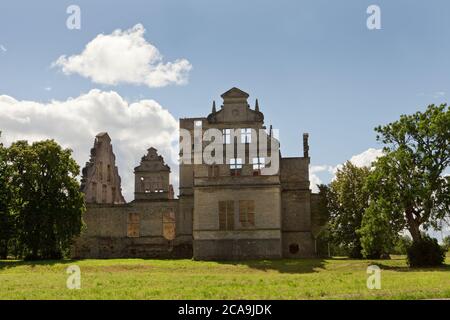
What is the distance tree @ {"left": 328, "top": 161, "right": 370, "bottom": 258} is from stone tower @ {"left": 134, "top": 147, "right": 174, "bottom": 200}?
51.5 feet

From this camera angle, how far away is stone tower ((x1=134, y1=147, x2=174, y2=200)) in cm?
5319

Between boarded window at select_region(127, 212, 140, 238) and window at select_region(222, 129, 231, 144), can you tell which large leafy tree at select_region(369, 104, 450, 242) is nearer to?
window at select_region(222, 129, 231, 144)

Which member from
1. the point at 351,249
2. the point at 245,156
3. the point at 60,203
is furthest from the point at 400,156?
the point at 60,203

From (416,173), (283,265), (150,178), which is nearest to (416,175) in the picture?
(416,173)

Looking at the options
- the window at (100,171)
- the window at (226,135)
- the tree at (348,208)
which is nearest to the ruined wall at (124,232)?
the window at (100,171)

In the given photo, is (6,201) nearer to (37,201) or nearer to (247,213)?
(37,201)

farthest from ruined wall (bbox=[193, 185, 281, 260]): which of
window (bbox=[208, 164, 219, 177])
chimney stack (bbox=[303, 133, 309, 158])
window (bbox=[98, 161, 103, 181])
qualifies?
window (bbox=[98, 161, 103, 181])

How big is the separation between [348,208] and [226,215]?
1406 cm

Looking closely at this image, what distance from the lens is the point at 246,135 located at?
4591cm

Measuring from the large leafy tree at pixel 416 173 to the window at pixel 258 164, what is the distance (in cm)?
1099

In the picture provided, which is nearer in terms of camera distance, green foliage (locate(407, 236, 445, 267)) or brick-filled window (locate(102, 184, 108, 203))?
green foliage (locate(407, 236, 445, 267))

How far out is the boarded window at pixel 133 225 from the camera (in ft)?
173

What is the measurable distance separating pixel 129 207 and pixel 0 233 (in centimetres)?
1341

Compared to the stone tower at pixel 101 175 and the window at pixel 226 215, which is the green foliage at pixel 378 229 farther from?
the stone tower at pixel 101 175
